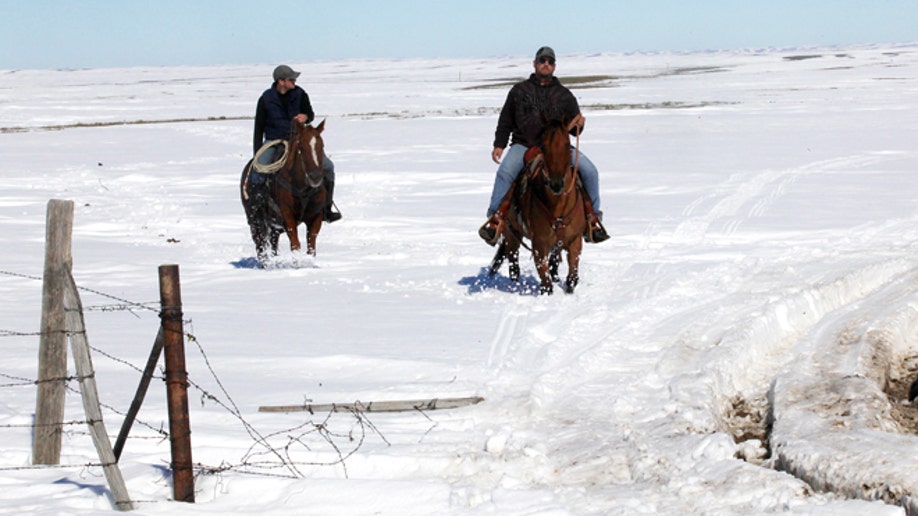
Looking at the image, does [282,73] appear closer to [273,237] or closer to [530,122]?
[273,237]

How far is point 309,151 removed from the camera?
11156 mm

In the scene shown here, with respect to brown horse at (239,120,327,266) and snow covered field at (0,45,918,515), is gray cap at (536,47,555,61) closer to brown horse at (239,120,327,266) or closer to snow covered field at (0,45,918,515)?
snow covered field at (0,45,918,515)

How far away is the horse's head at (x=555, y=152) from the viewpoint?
8422 millimetres

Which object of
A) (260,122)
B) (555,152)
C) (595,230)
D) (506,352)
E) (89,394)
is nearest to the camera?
(89,394)

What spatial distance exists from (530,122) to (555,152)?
91cm

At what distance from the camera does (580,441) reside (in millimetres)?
5270

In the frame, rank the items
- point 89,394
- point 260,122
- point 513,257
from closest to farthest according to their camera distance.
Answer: point 89,394 → point 513,257 → point 260,122

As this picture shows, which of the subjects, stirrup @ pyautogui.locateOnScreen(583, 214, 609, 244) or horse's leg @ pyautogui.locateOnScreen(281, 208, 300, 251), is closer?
stirrup @ pyautogui.locateOnScreen(583, 214, 609, 244)

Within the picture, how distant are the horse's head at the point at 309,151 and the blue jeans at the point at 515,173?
7.97 feet

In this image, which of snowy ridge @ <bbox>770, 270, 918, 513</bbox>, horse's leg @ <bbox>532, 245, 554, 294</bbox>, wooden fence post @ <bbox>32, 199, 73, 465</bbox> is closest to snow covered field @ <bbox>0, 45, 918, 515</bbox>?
snowy ridge @ <bbox>770, 270, 918, 513</bbox>

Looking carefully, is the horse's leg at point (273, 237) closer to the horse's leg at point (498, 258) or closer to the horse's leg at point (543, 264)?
the horse's leg at point (498, 258)

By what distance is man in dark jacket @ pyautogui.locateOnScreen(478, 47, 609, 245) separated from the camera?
9.26 m

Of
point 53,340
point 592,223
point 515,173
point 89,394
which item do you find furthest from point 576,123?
point 89,394

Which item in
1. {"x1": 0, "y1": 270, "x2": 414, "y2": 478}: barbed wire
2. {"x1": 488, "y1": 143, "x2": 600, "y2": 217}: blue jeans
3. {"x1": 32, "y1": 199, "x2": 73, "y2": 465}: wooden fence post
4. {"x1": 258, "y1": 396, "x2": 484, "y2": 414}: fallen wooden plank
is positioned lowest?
{"x1": 0, "y1": 270, "x2": 414, "y2": 478}: barbed wire
